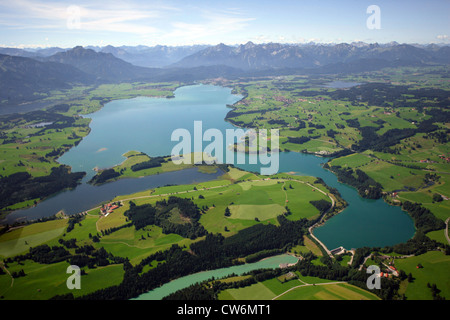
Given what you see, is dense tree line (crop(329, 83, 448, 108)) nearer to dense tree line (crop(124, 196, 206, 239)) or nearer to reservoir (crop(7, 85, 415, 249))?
reservoir (crop(7, 85, 415, 249))

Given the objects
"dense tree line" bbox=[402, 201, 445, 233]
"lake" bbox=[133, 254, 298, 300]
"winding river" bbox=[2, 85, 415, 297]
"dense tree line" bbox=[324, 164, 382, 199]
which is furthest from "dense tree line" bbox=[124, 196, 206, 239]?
"dense tree line" bbox=[402, 201, 445, 233]

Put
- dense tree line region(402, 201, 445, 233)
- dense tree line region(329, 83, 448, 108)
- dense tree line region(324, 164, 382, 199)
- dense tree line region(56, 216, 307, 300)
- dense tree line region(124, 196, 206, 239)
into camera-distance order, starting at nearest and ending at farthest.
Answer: dense tree line region(56, 216, 307, 300) → dense tree line region(402, 201, 445, 233) → dense tree line region(124, 196, 206, 239) → dense tree line region(324, 164, 382, 199) → dense tree line region(329, 83, 448, 108)

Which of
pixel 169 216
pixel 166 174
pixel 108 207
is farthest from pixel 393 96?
pixel 108 207

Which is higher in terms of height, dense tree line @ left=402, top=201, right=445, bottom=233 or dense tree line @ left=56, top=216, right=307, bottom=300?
dense tree line @ left=402, top=201, right=445, bottom=233

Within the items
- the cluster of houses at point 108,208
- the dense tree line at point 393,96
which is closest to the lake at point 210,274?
the cluster of houses at point 108,208

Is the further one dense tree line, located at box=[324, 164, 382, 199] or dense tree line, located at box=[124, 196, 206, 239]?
dense tree line, located at box=[324, 164, 382, 199]

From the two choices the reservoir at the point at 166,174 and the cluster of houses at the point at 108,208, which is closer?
the reservoir at the point at 166,174

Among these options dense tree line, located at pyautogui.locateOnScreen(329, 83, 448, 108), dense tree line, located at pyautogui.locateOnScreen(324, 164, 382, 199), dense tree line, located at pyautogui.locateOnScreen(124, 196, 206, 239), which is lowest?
dense tree line, located at pyautogui.locateOnScreen(124, 196, 206, 239)

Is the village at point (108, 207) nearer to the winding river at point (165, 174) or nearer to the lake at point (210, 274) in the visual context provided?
the winding river at point (165, 174)

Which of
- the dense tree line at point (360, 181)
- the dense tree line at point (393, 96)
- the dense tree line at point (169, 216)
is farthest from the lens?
the dense tree line at point (393, 96)
